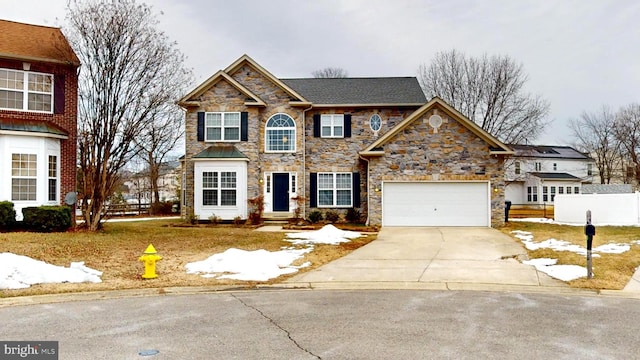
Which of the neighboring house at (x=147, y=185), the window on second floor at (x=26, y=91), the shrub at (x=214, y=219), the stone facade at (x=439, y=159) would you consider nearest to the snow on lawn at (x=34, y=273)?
the window on second floor at (x=26, y=91)

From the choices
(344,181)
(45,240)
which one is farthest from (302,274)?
(344,181)

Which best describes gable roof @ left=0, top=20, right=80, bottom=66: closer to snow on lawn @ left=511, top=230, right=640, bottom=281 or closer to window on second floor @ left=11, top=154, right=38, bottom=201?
window on second floor @ left=11, top=154, right=38, bottom=201

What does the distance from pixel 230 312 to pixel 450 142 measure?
1590 cm

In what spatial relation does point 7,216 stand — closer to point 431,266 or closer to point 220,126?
point 220,126

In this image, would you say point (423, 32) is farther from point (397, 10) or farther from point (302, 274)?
point (302, 274)

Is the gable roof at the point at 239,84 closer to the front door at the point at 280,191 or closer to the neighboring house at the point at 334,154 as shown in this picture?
the neighboring house at the point at 334,154

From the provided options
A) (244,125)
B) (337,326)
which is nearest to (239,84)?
(244,125)

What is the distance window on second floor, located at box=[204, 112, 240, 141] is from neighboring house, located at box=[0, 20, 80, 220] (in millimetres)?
6015

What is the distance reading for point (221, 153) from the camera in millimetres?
23219

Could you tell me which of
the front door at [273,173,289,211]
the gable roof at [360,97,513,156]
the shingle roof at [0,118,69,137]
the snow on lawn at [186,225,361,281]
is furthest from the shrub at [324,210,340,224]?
the shingle roof at [0,118,69,137]

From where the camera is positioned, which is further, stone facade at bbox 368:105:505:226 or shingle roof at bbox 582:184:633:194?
shingle roof at bbox 582:184:633:194

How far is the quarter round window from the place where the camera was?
81.1 feet

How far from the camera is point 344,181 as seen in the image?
963 inches

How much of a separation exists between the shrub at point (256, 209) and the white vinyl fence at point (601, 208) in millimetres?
15121
